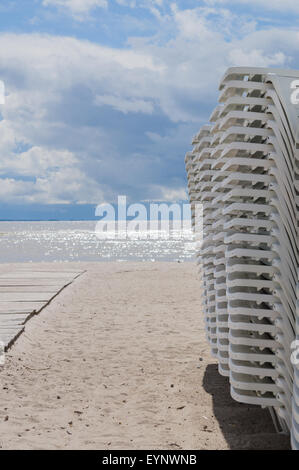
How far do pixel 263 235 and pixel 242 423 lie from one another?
1.65 meters

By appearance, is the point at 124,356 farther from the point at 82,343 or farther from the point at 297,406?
the point at 297,406

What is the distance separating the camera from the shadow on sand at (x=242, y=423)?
3.64m

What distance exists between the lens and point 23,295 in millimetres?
10109

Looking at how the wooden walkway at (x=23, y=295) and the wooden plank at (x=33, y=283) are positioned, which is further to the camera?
the wooden plank at (x=33, y=283)

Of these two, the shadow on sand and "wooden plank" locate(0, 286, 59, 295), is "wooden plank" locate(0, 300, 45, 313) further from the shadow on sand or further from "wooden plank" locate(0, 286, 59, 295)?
the shadow on sand

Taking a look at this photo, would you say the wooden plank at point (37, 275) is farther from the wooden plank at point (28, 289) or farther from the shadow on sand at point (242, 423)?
the shadow on sand at point (242, 423)

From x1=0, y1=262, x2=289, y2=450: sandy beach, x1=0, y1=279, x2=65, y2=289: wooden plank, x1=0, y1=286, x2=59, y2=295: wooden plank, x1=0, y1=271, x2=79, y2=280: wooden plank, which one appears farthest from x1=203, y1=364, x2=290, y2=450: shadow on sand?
x1=0, y1=271, x2=79, y2=280: wooden plank

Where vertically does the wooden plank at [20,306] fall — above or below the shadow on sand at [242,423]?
above

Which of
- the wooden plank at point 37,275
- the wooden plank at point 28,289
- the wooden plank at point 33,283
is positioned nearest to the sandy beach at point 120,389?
the wooden plank at point 28,289

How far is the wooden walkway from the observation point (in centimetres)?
707

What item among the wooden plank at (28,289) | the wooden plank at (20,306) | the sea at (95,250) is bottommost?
the wooden plank at (20,306)

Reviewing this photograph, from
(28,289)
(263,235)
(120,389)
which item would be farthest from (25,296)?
(263,235)

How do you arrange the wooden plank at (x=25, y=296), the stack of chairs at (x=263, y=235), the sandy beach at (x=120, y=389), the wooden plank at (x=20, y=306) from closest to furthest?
the stack of chairs at (x=263, y=235) → the sandy beach at (x=120, y=389) → the wooden plank at (x=20, y=306) → the wooden plank at (x=25, y=296)
